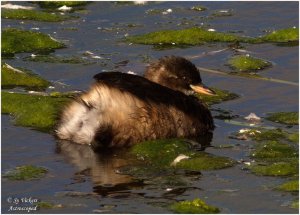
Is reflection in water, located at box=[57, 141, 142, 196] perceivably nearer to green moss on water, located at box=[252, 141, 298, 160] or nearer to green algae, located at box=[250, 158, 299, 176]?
green algae, located at box=[250, 158, 299, 176]

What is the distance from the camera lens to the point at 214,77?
56.7 feet

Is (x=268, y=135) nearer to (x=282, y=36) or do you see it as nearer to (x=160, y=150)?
(x=160, y=150)

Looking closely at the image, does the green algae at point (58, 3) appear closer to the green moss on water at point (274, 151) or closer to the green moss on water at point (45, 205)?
the green moss on water at point (274, 151)

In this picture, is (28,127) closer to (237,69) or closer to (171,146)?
(171,146)

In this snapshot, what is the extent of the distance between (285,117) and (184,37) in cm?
539

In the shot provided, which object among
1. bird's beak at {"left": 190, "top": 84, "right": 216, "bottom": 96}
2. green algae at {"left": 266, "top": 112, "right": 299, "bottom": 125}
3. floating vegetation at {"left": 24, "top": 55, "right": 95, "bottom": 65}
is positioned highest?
bird's beak at {"left": 190, "top": 84, "right": 216, "bottom": 96}

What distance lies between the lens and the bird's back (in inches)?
527

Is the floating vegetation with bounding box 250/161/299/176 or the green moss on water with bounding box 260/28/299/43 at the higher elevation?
the green moss on water with bounding box 260/28/299/43

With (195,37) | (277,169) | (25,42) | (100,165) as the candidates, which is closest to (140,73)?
(195,37)

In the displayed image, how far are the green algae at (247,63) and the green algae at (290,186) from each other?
6203mm

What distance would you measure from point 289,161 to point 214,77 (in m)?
4.88

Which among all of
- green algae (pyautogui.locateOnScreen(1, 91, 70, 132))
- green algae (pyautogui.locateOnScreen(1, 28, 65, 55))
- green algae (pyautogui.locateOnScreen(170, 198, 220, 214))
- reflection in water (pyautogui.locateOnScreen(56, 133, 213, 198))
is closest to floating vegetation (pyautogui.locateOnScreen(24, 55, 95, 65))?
green algae (pyautogui.locateOnScreen(1, 28, 65, 55))

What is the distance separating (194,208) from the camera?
10812 mm

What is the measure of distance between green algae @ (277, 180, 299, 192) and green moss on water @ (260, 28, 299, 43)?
8130 mm
